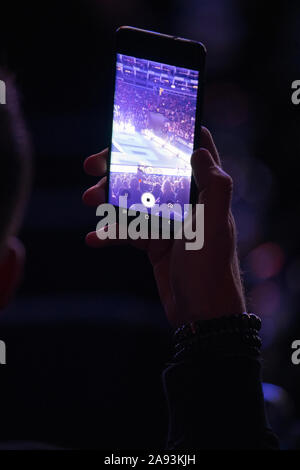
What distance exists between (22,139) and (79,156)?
216 cm

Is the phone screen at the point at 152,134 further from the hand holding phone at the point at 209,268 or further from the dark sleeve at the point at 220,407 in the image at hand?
the dark sleeve at the point at 220,407

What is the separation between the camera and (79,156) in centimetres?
257

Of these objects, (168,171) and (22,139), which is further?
(168,171)

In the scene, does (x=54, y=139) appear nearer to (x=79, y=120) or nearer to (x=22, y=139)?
(x=79, y=120)

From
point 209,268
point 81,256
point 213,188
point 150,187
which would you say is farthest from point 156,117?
point 81,256

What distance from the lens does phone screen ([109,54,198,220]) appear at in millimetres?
1161

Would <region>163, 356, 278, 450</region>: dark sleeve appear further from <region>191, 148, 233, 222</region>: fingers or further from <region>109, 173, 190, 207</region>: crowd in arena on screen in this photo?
<region>109, 173, 190, 207</region>: crowd in arena on screen

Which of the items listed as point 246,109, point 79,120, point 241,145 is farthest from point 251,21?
point 79,120

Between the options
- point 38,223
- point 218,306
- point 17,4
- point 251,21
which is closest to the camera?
point 218,306

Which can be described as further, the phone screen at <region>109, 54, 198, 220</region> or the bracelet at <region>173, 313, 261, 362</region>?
the phone screen at <region>109, 54, 198, 220</region>

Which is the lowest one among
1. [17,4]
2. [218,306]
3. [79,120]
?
[218,306]

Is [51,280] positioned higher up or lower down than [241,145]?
lower down

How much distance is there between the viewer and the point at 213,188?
38.5 inches

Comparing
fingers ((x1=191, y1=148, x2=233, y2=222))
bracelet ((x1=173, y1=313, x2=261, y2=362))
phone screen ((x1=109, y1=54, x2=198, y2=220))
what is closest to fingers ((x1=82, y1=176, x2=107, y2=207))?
Answer: phone screen ((x1=109, y1=54, x2=198, y2=220))
